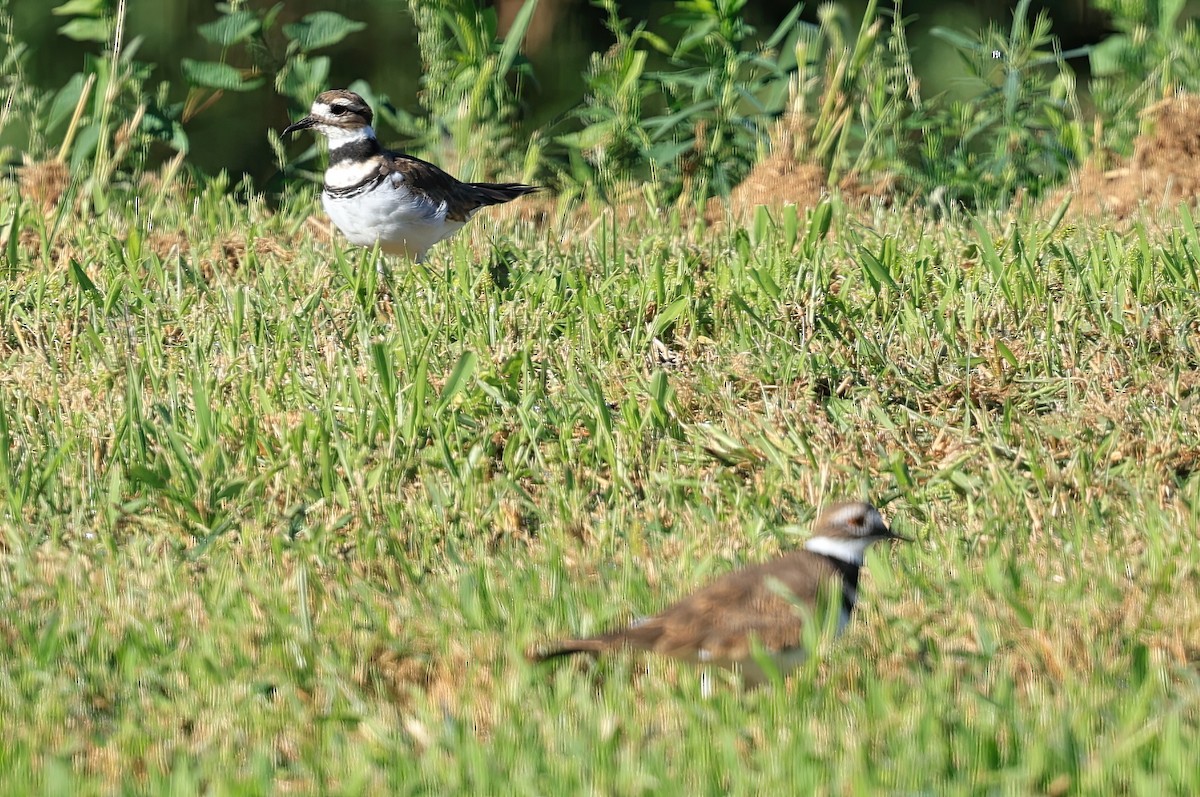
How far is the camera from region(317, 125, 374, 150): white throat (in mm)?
6922

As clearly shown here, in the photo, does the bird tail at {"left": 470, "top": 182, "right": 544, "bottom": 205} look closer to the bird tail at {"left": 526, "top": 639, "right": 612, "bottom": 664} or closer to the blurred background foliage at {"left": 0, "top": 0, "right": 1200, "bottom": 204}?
the blurred background foliage at {"left": 0, "top": 0, "right": 1200, "bottom": 204}

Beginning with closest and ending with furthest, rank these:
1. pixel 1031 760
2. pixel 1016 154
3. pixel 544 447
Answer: pixel 1031 760 < pixel 544 447 < pixel 1016 154

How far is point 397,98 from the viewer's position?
8852 mm

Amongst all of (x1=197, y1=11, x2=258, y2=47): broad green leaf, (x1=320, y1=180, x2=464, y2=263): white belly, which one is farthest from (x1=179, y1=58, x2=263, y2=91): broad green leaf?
(x1=320, y1=180, x2=464, y2=263): white belly

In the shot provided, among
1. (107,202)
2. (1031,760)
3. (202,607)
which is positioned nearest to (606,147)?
(107,202)

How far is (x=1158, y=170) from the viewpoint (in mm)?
7797

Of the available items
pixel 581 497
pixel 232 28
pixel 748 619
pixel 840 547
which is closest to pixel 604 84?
pixel 232 28

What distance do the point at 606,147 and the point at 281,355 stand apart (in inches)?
129

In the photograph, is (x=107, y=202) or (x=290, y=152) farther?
(x=290, y=152)

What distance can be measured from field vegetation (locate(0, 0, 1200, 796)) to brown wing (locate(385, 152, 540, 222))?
0.68ft

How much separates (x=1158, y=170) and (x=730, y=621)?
17.4 feet

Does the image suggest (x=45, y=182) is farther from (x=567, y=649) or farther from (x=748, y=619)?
(x=748, y=619)

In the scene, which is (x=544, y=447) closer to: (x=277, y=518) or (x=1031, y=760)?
(x=277, y=518)

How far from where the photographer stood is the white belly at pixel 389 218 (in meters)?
6.49
